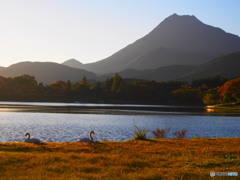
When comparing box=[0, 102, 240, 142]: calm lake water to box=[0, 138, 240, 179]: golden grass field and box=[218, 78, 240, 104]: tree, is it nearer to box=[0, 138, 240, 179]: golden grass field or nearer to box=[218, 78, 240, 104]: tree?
box=[0, 138, 240, 179]: golden grass field

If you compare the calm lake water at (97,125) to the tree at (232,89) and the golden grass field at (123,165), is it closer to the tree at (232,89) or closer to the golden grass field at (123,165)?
the golden grass field at (123,165)

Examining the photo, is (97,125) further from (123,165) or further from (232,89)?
(232,89)

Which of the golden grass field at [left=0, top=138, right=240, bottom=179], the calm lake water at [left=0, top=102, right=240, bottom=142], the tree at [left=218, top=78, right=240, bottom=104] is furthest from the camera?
the tree at [left=218, top=78, right=240, bottom=104]

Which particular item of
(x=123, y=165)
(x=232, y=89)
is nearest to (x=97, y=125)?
(x=123, y=165)

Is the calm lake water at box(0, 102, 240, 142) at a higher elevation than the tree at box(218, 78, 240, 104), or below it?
below

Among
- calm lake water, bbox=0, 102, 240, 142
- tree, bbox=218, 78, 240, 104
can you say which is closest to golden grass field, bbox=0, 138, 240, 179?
calm lake water, bbox=0, 102, 240, 142

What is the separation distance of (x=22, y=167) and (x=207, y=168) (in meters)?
8.76

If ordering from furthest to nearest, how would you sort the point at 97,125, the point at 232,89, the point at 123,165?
the point at 232,89 → the point at 97,125 → the point at 123,165

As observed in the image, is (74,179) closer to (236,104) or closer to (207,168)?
(207,168)

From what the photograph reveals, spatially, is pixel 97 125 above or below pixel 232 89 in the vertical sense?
below

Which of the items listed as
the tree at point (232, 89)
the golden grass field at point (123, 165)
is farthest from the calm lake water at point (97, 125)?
the tree at point (232, 89)

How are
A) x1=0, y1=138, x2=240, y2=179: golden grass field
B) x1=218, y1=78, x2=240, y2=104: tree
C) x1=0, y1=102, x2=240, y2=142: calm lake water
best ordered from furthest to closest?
1. x1=218, y1=78, x2=240, y2=104: tree
2. x1=0, y1=102, x2=240, y2=142: calm lake water
3. x1=0, y1=138, x2=240, y2=179: golden grass field

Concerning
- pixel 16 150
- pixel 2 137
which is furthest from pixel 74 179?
pixel 2 137

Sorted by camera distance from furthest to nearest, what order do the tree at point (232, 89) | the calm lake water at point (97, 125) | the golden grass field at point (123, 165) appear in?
the tree at point (232, 89) → the calm lake water at point (97, 125) → the golden grass field at point (123, 165)
